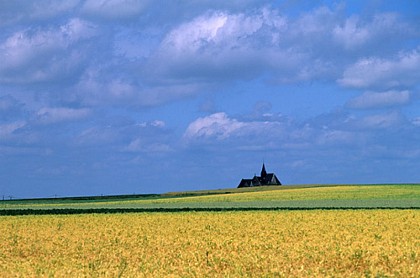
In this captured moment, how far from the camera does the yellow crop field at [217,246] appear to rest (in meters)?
23.3

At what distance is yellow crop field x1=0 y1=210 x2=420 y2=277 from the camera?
76.3ft

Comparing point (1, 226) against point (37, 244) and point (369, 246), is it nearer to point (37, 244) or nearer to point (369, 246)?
point (37, 244)

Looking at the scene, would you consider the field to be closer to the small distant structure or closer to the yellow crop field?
the yellow crop field

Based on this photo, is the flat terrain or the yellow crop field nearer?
the yellow crop field

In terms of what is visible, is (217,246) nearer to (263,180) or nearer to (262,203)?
(262,203)

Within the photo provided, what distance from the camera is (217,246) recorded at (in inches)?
1141

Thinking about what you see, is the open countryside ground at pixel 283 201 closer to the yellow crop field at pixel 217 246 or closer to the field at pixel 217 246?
the field at pixel 217 246

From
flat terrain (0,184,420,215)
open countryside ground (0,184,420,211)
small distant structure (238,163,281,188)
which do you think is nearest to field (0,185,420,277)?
flat terrain (0,184,420,215)

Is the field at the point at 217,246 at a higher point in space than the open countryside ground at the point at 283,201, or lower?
lower

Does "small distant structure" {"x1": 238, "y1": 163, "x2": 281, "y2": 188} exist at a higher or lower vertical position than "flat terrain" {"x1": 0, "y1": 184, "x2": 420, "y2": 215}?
higher

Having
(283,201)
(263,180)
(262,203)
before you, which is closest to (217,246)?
(262,203)

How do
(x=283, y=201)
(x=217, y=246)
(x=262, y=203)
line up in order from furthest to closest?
(x=283, y=201), (x=262, y=203), (x=217, y=246)

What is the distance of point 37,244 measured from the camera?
105 ft

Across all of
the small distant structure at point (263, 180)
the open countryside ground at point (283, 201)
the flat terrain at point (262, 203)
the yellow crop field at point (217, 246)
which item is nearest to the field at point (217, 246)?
the yellow crop field at point (217, 246)
